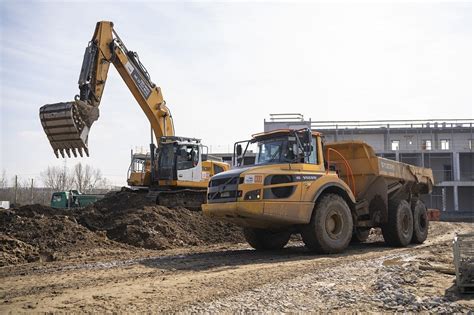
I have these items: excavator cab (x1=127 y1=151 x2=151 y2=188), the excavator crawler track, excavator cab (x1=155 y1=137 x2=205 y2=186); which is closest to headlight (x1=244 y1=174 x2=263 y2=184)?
the excavator crawler track

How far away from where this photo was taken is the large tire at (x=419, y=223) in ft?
47.9

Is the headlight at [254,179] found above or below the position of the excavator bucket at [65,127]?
below

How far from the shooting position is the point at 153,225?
1445 cm

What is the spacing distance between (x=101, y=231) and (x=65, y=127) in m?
3.68

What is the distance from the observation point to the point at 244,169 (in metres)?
10.7

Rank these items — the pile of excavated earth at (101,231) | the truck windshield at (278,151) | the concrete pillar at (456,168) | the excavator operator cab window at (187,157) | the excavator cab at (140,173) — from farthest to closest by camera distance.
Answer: the concrete pillar at (456,168)
the excavator cab at (140,173)
the excavator operator cab window at (187,157)
the pile of excavated earth at (101,231)
the truck windshield at (278,151)

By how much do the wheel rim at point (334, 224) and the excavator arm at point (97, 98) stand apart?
832 centimetres

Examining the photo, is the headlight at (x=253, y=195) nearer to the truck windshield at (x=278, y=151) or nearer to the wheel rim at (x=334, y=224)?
the truck windshield at (x=278, y=151)

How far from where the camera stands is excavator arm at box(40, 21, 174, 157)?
1515 centimetres

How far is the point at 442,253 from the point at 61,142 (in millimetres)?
11629

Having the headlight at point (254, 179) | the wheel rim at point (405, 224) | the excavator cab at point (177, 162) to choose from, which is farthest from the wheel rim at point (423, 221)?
the excavator cab at point (177, 162)

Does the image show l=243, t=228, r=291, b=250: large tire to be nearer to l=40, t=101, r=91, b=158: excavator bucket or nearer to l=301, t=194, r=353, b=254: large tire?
l=301, t=194, r=353, b=254: large tire

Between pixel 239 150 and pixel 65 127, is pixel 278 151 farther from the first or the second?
pixel 65 127

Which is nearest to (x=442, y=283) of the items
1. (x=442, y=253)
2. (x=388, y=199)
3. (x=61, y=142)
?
(x=442, y=253)
